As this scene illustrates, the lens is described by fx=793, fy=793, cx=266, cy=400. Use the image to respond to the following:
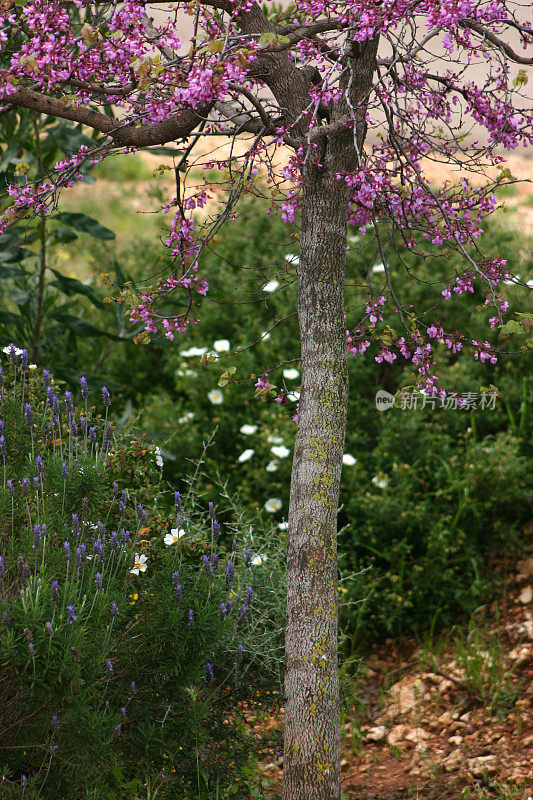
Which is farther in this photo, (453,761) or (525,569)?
(525,569)

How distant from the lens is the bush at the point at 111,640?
2.35 meters

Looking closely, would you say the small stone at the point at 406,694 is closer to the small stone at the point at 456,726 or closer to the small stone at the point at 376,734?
the small stone at the point at 376,734

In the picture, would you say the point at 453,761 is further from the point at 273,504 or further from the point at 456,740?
the point at 273,504

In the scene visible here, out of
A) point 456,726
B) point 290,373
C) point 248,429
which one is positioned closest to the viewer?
point 456,726

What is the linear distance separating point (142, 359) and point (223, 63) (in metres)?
4.02

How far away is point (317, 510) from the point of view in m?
2.82

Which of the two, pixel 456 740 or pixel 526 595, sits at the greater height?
pixel 526 595

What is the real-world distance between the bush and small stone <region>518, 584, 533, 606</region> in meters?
1.50

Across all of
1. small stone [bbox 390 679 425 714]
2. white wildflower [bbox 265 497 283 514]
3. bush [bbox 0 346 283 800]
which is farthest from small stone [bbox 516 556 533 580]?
bush [bbox 0 346 283 800]

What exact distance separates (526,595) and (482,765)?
121 cm

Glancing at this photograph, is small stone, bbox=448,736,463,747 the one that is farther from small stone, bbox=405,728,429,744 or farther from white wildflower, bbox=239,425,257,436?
white wildflower, bbox=239,425,257,436

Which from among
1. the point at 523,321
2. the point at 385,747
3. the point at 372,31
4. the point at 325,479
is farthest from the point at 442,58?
the point at 385,747

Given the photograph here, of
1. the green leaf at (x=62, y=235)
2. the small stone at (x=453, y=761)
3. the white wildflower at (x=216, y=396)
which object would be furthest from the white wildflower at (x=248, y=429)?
the small stone at (x=453, y=761)

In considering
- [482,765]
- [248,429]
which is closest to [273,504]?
[248,429]
